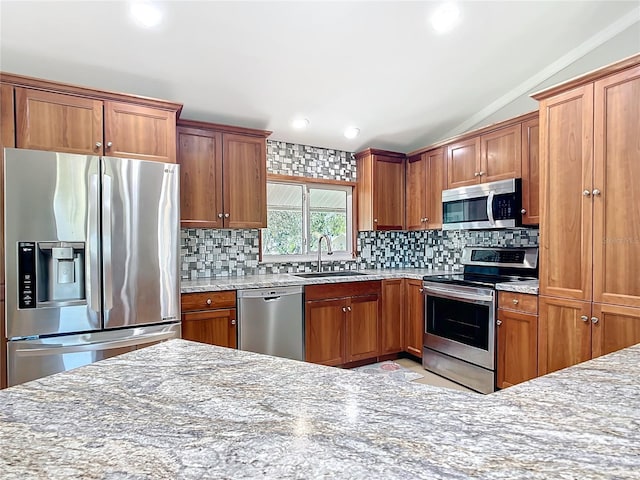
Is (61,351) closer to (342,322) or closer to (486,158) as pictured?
(342,322)

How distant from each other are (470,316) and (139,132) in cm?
287

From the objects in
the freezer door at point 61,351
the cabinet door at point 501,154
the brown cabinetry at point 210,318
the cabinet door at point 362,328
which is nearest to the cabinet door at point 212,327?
the brown cabinetry at point 210,318

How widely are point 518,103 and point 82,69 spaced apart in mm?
3639

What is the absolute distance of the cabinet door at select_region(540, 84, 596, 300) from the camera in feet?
7.20

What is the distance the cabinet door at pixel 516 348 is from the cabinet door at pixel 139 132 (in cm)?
273

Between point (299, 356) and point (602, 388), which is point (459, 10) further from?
point (299, 356)

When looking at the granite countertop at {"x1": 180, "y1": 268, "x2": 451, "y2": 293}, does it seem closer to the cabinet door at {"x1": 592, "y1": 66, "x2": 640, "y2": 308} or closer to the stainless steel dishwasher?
the stainless steel dishwasher

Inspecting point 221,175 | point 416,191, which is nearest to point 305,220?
point 221,175

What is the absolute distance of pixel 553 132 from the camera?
7.85 ft

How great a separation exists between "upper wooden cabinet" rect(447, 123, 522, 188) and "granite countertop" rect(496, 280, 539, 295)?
2.94ft

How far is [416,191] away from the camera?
158 inches

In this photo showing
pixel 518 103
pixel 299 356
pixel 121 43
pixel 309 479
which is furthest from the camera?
pixel 518 103

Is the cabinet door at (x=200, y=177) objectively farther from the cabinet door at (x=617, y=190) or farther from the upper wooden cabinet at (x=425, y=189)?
Result: the cabinet door at (x=617, y=190)

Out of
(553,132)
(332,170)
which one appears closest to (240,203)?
(332,170)
